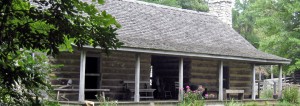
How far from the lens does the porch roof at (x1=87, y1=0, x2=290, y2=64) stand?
1864cm

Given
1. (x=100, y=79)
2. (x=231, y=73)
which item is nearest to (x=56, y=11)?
(x=100, y=79)

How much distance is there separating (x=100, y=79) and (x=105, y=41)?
47.6 feet

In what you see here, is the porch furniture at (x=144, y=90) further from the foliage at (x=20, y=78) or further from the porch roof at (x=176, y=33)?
the foliage at (x=20, y=78)

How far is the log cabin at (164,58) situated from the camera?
17.7 metres

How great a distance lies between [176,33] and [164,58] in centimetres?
154

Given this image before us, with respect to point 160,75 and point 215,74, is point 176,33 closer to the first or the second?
point 160,75

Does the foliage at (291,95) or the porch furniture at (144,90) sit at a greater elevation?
the porch furniture at (144,90)

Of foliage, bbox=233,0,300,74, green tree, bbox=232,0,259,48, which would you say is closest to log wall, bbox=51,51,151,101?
foliage, bbox=233,0,300,74

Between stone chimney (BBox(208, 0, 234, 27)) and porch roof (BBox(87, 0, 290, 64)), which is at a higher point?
stone chimney (BBox(208, 0, 234, 27))

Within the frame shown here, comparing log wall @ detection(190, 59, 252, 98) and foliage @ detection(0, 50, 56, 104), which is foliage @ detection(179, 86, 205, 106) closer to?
log wall @ detection(190, 59, 252, 98)

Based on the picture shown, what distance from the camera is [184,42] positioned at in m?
21.2

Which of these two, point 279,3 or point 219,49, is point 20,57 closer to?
point 219,49

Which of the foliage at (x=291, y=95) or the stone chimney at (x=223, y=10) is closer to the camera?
the foliage at (x=291, y=95)

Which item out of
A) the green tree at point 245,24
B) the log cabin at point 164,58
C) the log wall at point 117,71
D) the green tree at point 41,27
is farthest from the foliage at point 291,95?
the green tree at point 245,24
